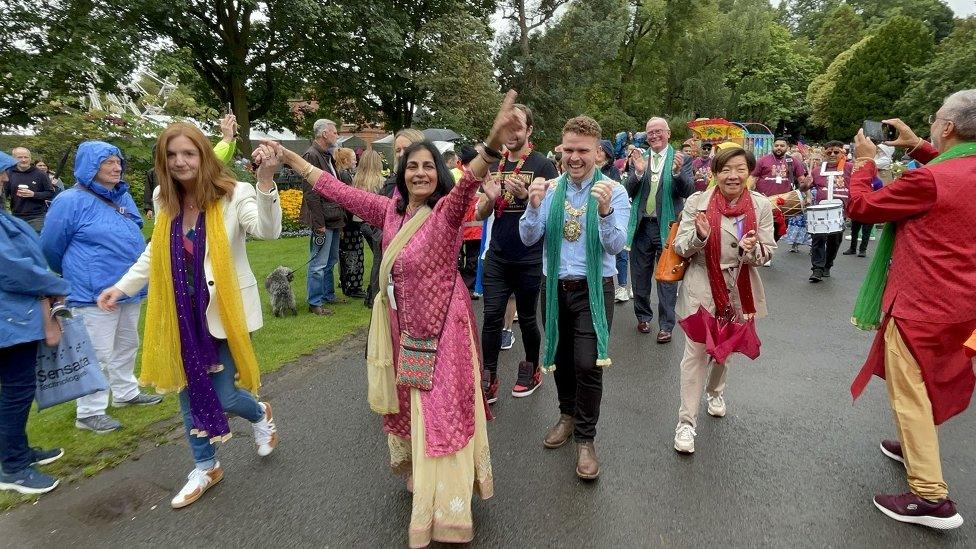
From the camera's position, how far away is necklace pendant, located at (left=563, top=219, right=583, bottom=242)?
3.27 meters

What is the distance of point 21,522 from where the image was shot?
290cm

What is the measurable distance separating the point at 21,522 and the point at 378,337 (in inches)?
89.8

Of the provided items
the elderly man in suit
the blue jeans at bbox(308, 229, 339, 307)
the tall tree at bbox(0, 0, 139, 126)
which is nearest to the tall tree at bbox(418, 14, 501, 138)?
the tall tree at bbox(0, 0, 139, 126)

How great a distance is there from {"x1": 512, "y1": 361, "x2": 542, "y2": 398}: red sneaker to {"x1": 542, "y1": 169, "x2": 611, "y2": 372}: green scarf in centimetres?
101

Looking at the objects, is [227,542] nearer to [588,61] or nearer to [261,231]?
[261,231]

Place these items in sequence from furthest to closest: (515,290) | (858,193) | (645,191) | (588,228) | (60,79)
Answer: (60,79)
(645,191)
(515,290)
(588,228)
(858,193)

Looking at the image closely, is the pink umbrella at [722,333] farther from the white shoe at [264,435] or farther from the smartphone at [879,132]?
the white shoe at [264,435]

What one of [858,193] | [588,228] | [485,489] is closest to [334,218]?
[588,228]

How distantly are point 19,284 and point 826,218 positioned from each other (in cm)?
879

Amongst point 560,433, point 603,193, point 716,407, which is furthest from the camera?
point 716,407

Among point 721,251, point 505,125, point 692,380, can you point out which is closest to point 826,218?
point 721,251

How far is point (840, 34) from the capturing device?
42.7 metres

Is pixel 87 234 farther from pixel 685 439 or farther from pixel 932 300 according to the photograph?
pixel 932 300

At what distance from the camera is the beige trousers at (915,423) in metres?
2.68
